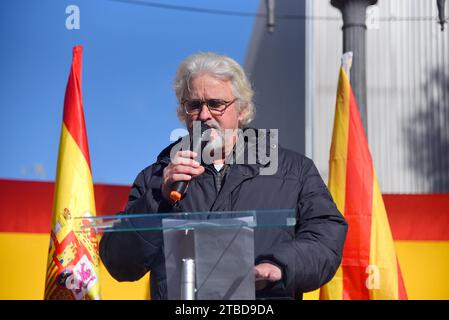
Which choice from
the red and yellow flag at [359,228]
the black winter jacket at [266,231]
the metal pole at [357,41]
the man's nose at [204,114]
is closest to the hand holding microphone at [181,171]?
the black winter jacket at [266,231]

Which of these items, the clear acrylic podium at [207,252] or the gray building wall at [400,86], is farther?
the gray building wall at [400,86]

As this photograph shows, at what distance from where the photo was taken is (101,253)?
1.97m

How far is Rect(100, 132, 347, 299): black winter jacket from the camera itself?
1840 millimetres

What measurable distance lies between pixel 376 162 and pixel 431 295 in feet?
A: 15.0

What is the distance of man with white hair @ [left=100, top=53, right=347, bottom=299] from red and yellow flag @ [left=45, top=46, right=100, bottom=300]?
1.67 meters

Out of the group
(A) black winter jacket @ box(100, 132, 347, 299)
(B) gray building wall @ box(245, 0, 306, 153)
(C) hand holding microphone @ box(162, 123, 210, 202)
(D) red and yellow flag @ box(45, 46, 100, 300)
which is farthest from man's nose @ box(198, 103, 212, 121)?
(B) gray building wall @ box(245, 0, 306, 153)

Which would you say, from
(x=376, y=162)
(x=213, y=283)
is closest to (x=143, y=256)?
(x=213, y=283)

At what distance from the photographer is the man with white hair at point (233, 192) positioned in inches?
71.5

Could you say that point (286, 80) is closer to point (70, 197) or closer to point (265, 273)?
point (70, 197)

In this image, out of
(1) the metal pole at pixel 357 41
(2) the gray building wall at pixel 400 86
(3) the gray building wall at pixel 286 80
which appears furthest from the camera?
(3) the gray building wall at pixel 286 80

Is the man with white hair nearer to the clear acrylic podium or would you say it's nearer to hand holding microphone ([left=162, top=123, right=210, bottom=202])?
hand holding microphone ([left=162, top=123, right=210, bottom=202])

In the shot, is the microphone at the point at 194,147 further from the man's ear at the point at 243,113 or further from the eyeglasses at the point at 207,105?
the man's ear at the point at 243,113

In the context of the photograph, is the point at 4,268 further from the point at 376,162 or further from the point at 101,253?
the point at 376,162

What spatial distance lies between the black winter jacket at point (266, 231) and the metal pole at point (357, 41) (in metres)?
2.96
